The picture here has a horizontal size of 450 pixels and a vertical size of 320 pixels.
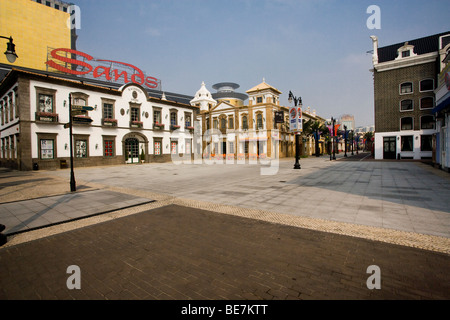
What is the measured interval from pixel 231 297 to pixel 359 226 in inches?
154

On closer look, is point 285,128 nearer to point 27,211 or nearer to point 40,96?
point 40,96

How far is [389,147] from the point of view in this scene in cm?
3092

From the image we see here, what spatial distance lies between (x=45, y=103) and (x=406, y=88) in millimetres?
43736

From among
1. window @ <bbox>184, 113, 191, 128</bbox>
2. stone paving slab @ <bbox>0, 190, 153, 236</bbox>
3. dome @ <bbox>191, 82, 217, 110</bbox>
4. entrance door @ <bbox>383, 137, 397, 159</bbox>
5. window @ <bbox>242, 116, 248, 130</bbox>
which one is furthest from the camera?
dome @ <bbox>191, 82, 217, 110</bbox>

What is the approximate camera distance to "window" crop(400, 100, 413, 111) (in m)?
29.5

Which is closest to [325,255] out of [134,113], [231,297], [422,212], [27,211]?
[231,297]

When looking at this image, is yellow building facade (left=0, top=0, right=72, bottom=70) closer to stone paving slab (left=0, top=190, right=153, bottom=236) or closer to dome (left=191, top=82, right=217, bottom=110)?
dome (left=191, top=82, right=217, bottom=110)

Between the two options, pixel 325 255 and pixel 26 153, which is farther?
pixel 26 153

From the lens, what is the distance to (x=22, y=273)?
3402mm

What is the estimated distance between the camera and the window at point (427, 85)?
28.1m

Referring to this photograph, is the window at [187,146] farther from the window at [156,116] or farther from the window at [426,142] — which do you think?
the window at [426,142]

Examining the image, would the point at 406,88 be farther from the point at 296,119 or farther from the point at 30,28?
the point at 30,28

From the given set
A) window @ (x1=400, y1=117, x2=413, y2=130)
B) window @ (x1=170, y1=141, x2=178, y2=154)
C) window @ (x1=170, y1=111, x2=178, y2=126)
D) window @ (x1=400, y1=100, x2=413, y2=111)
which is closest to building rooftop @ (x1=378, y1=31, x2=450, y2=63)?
window @ (x1=400, y1=100, x2=413, y2=111)

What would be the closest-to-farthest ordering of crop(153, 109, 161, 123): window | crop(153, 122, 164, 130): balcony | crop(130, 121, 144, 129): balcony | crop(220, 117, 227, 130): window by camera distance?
crop(130, 121, 144, 129): balcony
crop(153, 122, 164, 130): balcony
crop(153, 109, 161, 123): window
crop(220, 117, 227, 130): window
